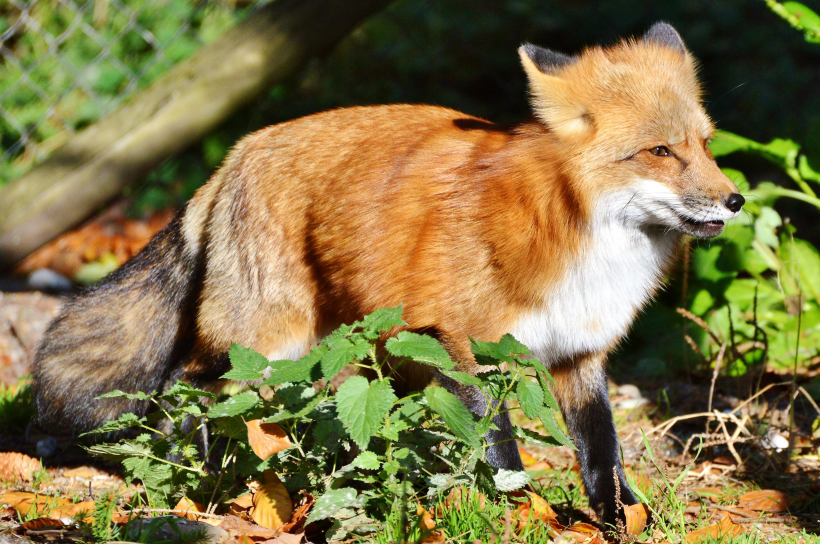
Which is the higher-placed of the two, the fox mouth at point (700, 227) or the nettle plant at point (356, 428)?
the fox mouth at point (700, 227)

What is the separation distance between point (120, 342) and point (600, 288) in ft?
7.59

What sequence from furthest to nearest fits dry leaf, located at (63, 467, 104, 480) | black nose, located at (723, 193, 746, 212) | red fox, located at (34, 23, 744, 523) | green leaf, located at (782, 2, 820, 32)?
green leaf, located at (782, 2, 820, 32), dry leaf, located at (63, 467, 104, 480), red fox, located at (34, 23, 744, 523), black nose, located at (723, 193, 746, 212)

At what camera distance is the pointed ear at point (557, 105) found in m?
2.92

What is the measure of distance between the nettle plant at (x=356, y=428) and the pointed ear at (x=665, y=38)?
1570 millimetres

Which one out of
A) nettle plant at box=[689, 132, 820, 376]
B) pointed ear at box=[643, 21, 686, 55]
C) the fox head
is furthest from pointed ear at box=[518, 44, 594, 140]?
nettle plant at box=[689, 132, 820, 376]

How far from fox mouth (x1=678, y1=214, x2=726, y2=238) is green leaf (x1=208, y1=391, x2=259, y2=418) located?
1.63m

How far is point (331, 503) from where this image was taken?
8.28 ft

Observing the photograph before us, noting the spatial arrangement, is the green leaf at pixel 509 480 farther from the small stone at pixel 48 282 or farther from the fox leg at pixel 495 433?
the small stone at pixel 48 282

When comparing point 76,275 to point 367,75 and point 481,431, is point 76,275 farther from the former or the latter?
point 481,431

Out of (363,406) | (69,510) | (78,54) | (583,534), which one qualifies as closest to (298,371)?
(363,406)

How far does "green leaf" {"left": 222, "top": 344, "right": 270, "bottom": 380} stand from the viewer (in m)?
2.53

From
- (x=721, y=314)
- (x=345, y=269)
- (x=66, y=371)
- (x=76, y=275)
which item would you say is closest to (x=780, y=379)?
(x=721, y=314)

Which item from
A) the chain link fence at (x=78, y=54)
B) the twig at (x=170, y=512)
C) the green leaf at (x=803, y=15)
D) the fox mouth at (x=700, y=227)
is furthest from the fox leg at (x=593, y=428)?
the chain link fence at (x=78, y=54)

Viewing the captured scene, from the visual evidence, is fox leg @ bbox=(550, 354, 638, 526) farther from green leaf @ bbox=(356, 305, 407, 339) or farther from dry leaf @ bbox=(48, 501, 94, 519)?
dry leaf @ bbox=(48, 501, 94, 519)
